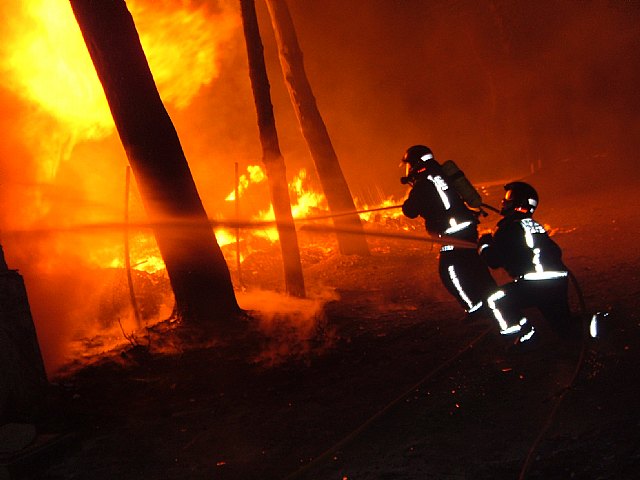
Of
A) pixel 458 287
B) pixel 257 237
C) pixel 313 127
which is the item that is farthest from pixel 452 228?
pixel 257 237

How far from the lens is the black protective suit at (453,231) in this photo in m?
5.80

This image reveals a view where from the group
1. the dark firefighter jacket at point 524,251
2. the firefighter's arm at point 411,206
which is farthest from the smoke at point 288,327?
the dark firefighter jacket at point 524,251

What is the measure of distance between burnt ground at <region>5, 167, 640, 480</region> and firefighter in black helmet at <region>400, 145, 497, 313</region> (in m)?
0.43

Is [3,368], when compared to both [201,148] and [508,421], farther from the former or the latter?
[201,148]

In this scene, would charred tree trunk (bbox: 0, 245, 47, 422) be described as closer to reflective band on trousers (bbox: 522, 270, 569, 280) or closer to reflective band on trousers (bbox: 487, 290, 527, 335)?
reflective band on trousers (bbox: 487, 290, 527, 335)

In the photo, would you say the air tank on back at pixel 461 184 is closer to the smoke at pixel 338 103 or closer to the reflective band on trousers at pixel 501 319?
the reflective band on trousers at pixel 501 319

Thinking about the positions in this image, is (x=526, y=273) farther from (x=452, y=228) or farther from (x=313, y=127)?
(x=313, y=127)

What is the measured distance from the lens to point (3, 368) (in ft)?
13.6

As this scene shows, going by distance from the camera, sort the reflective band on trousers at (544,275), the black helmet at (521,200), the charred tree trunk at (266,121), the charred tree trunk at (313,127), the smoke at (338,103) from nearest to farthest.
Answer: the reflective band on trousers at (544,275) → the black helmet at (521,200) → the charred tree trunk at (266,121) → the smoke at (338,103) → the charred tree trunk at (313,127)

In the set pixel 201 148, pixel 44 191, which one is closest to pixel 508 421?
pixel 44 191

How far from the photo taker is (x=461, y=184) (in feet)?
19.0

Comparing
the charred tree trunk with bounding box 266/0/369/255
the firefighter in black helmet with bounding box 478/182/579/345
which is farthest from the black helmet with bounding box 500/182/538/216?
the charred tree trunk with bounding box 266/0/369/255

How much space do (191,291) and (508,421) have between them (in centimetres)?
366

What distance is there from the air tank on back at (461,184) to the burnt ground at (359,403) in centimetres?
131
